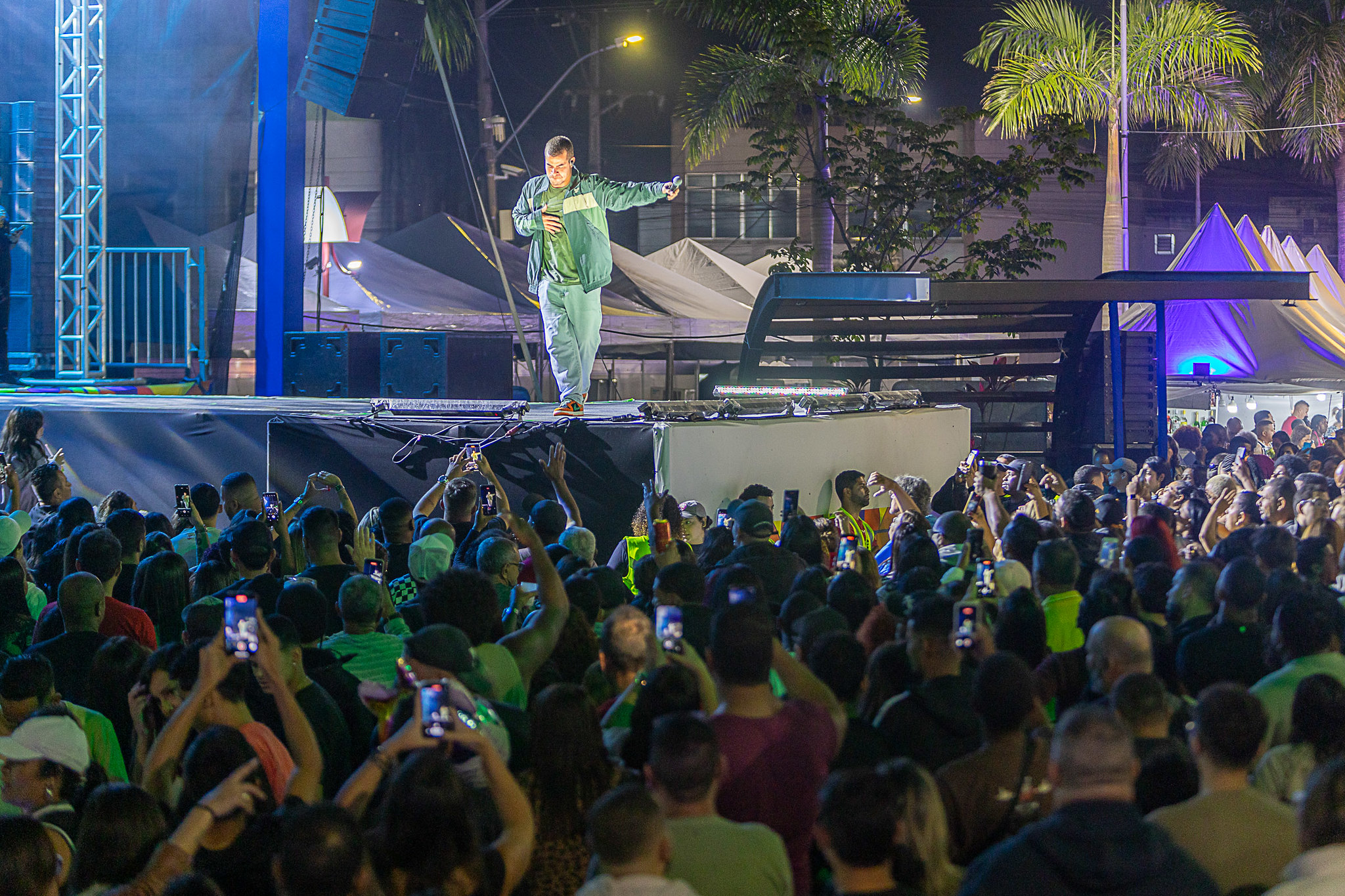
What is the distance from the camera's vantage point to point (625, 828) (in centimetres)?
254

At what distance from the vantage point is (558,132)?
30328 mm

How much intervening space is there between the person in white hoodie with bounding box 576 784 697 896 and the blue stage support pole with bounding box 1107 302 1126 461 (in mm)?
11119

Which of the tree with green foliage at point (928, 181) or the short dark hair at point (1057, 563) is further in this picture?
the tree with green foliage at point (928, 181)

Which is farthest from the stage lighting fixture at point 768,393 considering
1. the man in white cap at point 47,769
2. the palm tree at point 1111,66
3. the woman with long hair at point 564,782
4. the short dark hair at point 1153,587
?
the palm tree at point 1111,66

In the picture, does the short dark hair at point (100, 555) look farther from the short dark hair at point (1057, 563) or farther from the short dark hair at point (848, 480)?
the short dark hair at point (848, 480)

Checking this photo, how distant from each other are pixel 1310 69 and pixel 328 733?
2931cm

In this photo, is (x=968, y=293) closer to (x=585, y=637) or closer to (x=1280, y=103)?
(x=585, y=637)

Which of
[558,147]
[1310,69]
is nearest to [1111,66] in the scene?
[1310,69]

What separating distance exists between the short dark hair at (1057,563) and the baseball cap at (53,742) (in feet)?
11.0

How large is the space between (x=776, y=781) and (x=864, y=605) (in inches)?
62.7

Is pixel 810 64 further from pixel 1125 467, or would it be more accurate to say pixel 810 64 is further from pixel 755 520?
pixel 755 520

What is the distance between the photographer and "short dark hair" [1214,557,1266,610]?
4.52 meters


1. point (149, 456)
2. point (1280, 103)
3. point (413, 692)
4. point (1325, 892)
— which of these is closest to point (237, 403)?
point (149, 456)

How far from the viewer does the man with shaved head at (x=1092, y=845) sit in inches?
98.2
